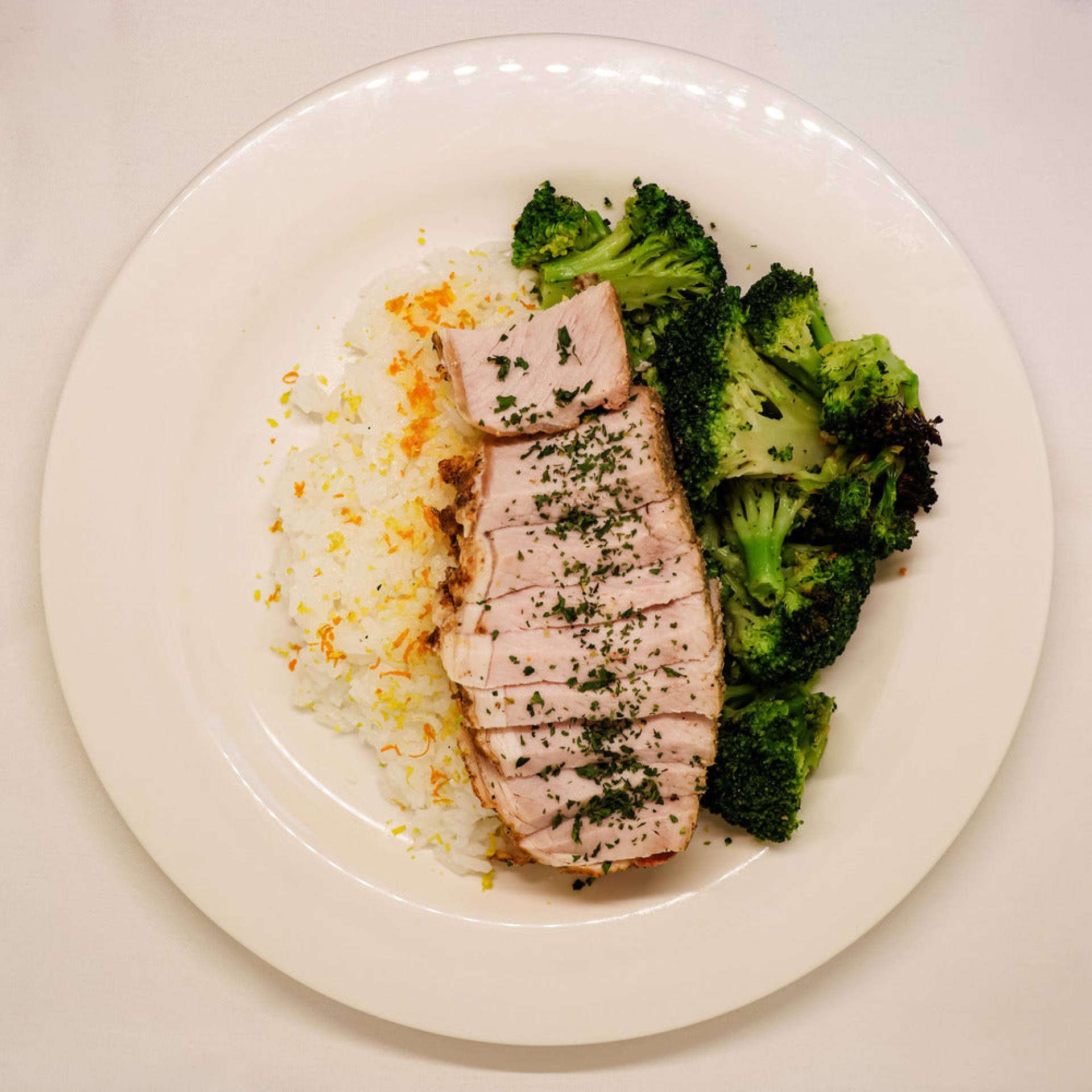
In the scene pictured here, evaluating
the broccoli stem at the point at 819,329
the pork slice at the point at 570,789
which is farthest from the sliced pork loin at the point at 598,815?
the broccoli stem at the point at 819,329

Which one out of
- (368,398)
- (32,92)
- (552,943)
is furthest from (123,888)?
(32,92)

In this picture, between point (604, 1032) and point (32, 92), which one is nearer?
point (604, 1032)

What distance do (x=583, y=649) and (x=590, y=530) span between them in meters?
0.49

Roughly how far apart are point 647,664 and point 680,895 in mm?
1107

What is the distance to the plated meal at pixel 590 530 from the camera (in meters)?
3.61

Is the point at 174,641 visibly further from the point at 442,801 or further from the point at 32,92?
the point at 32,92

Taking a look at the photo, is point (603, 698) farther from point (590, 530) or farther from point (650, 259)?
point (650, 259)

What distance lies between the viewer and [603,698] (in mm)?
3588

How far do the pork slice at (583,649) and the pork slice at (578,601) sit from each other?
0.09 feet

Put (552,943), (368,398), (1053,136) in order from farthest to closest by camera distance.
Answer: (1053,136)
(368,398)
(552,943)

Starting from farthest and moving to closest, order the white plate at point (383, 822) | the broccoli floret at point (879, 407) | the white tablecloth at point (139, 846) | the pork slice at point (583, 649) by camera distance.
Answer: the white tablecloth at point (139, 846) < the white plate at point (383, 822) < the broccoli floret at point (879, 407) < the pork slice at point (583, 649)

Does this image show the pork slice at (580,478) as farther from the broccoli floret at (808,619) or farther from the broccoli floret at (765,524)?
the broccoli floret at (808,619)

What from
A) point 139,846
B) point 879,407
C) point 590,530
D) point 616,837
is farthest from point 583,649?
point 139,846

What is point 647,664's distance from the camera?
11.8ft
